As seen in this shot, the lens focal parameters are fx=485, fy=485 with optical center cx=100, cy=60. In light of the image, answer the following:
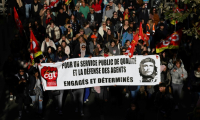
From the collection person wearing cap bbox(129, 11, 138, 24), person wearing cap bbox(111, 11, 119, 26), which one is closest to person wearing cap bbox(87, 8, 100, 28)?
person wearing cap bbox(111, 11, 119, 26)

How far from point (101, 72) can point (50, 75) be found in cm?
164

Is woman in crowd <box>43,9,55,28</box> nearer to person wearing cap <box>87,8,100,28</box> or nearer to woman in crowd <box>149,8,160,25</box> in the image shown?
person wearing cap <box>87,8,100,28</box>

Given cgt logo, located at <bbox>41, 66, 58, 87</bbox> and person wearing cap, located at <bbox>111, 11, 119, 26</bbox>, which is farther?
person wearing cap, located at <bbox>111, 11, 119, 26</bbox>

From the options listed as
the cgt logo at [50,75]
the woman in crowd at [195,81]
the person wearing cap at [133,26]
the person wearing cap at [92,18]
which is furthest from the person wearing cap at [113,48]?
the person wearing cap at [92,18]

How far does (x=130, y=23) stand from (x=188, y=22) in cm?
321

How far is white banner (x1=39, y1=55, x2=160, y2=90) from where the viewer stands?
1550 cm

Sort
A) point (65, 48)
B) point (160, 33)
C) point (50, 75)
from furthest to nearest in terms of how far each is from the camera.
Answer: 1. point (160, 33)
2. point (65, 48)
3. point (50, 75)

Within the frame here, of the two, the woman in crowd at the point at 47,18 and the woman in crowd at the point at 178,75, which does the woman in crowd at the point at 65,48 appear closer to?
the woman in crowd at the point at 47,18

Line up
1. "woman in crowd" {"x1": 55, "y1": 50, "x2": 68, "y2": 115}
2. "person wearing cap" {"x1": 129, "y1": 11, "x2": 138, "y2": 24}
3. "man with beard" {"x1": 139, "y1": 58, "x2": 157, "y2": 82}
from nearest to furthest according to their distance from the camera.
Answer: "man with beard" {"x1": 139, "y1": 58, "x2": 157, "y2": 82}, "woman in crowd" {"x1": 55, "y1": 50, "x2": 68, "y2": 115}, "person wearing cap" {"x1": 129, "y1": 11, "x2": 138, "y2": 24}

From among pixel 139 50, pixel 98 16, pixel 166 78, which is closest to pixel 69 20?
pixel 98 16

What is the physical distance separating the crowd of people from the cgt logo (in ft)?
0.89

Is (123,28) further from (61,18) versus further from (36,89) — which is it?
(36,89)

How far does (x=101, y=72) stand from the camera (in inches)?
615

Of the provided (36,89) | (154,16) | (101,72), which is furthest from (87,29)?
(36,89)
